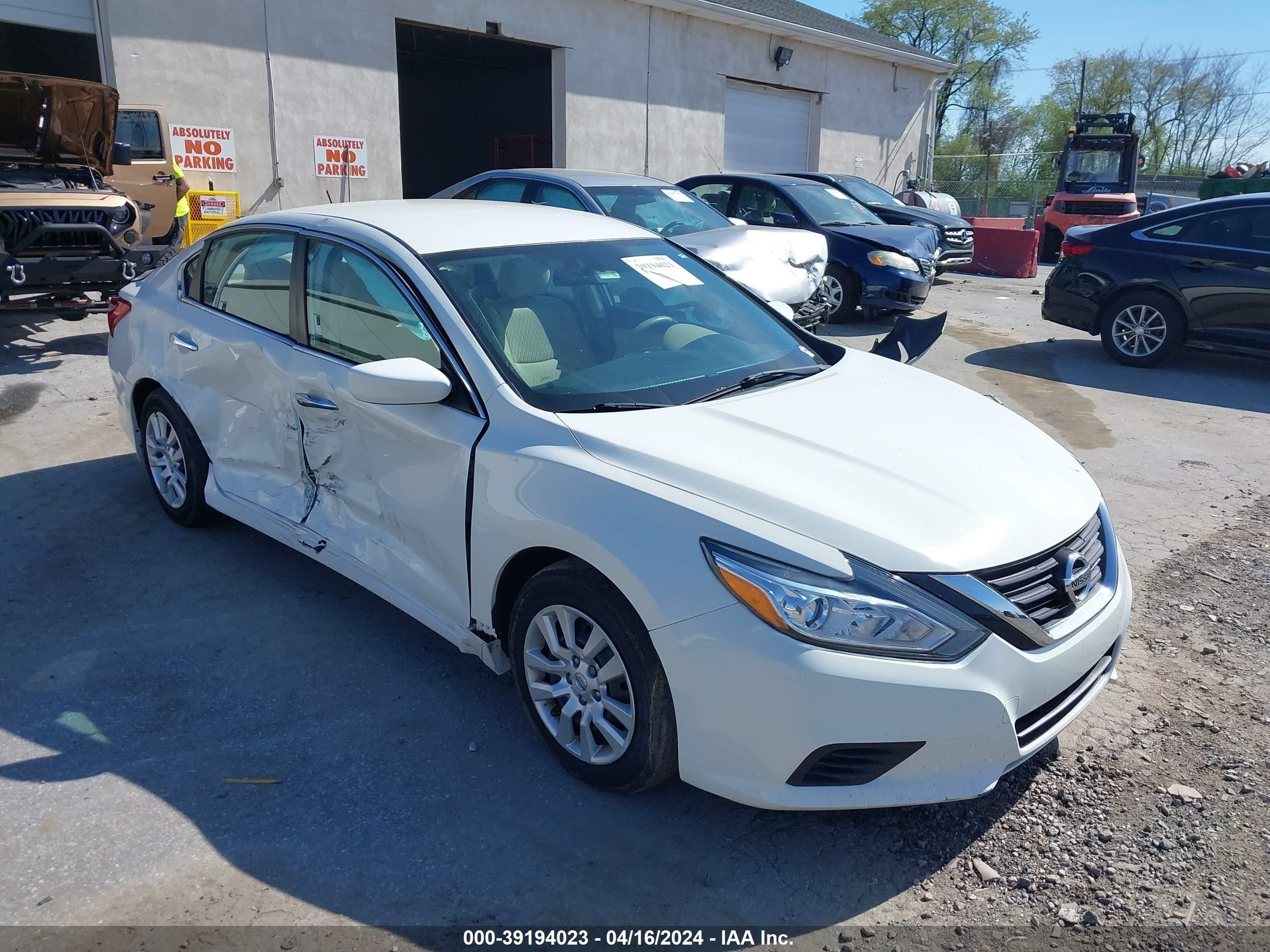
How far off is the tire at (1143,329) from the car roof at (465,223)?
6.58 metres

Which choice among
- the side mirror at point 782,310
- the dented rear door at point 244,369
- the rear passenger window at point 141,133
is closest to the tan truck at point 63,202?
the rear passenger window at point 141,133

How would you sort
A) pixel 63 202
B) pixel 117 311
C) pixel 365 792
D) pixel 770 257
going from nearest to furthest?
pixel 365 792
pixel 117 311
pixel 63 202
pixel 770 257

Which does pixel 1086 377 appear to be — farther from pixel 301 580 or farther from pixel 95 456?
pixel 95 456

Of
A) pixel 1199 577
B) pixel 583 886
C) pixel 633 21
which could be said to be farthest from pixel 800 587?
pixel 633 21

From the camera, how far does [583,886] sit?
8.88ft

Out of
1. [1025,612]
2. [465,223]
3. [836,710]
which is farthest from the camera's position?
[465,223]

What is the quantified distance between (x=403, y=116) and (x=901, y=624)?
92.1 feet

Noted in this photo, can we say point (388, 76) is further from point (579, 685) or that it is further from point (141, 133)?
point (579, 685)

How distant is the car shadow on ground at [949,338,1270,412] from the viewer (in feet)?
27.5

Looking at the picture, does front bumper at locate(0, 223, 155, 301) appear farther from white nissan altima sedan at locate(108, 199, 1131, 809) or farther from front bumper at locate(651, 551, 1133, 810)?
front bumper at locate(651, 551, 1133, 810)

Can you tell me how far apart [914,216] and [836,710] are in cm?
1287

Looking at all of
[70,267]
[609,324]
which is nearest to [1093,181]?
[70,267]

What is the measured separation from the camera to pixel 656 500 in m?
2.72

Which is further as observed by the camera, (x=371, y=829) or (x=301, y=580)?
(x=301, y=580)
